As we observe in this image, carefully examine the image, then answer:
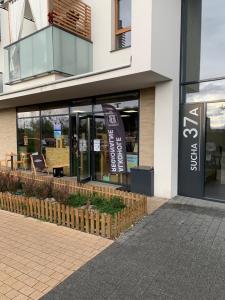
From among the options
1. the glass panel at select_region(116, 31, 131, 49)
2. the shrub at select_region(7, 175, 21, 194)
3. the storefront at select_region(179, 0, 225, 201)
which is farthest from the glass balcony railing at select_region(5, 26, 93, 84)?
the shrub at select_region(7, 175, 21, 194)

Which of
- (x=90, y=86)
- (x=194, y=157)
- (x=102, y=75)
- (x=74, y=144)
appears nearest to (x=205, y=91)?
(x=194, y=157)

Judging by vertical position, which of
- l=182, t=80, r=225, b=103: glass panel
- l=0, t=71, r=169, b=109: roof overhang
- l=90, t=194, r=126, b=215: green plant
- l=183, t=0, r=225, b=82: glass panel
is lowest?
l=90, t=194, r=126, b=215: green plant

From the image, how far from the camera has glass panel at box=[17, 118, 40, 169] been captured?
35.8ft

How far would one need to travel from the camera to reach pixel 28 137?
1135cm

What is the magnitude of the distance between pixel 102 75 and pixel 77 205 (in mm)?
3088

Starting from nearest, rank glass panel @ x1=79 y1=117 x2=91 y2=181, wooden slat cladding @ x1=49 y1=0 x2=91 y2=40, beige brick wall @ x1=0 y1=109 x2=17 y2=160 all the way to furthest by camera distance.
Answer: wooden slat cladding @ x1=49 y1=0 x2=91 y2=40
glass panel @ x1=79 y1=117 x2=91 y2=181
beige brick wall @ x1=0 y1=109 x2=17 y2=160

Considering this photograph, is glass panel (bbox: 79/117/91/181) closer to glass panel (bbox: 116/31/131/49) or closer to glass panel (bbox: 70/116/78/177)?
glass panel (bbox: 70/116/78/177)

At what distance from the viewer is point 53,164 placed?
955 cm

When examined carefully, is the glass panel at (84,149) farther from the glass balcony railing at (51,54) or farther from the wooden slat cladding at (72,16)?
the wooden slat cladding at (72,16)

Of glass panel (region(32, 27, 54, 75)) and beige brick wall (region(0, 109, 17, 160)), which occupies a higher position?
glass panel (region(32, 27, 54, 75))

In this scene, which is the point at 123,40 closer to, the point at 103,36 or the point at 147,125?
the point at 103,36

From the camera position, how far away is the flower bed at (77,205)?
4.43 meters

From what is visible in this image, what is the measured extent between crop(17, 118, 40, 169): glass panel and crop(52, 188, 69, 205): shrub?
5692 mm

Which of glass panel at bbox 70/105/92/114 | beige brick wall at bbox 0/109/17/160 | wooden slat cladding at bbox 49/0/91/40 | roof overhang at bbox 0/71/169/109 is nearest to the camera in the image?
roof overhang at bbox 0/71/169/109
